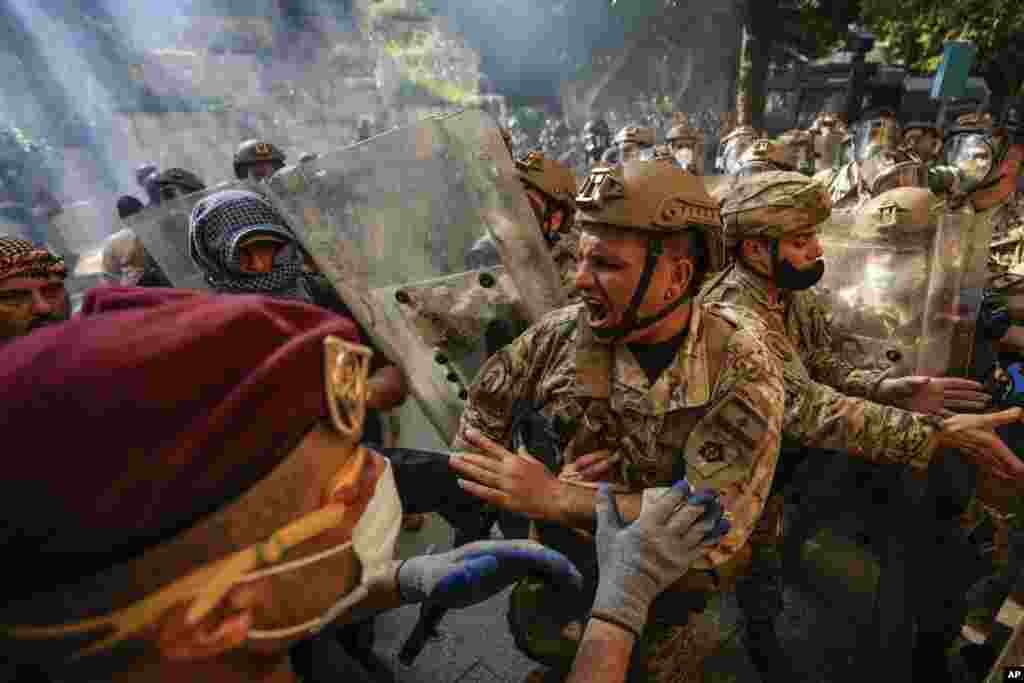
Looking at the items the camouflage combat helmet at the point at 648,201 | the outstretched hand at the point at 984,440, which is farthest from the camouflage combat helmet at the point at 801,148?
the camouflage combat helmet at the point at 648,201

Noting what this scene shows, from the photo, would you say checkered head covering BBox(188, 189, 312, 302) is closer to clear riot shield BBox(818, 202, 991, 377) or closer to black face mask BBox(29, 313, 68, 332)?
black face mask BBox(29, 313, 68, 332)

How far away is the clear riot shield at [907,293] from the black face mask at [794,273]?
0.55m

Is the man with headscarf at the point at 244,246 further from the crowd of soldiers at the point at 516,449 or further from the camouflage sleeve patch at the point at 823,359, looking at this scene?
the camouflage sleeve patch at the point at 823,359

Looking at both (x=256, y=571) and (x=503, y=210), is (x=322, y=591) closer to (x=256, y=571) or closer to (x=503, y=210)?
(x=256, y=571)

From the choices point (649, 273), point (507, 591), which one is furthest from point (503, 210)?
point (507, 591)

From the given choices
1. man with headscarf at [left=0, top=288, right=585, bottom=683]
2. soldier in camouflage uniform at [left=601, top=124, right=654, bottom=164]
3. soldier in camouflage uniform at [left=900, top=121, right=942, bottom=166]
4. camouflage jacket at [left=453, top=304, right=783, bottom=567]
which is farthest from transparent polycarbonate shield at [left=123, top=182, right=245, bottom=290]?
soldier in camouflage uniform at [left=900, top=121, right=942, bottom=166]

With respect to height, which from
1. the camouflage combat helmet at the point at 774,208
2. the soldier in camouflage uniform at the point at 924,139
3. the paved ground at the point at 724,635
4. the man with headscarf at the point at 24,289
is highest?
the man with headscarf at the point at 24,289

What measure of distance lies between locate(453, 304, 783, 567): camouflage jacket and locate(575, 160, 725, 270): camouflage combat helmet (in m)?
0.37

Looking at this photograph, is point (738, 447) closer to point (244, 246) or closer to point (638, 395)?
point (638, 395)

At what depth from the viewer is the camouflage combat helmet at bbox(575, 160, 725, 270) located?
174cm

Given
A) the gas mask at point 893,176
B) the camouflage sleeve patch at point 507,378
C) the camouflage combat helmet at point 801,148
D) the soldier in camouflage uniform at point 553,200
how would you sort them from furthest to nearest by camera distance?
the camouflage combat helmet at point 801,148 < the gas mask at point 893,176 < the soldier in camouflage uniform at point 553,200 < the camouflage sleeve patch at point 507,378

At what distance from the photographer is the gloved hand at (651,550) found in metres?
1.40

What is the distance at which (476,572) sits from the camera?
1431mm

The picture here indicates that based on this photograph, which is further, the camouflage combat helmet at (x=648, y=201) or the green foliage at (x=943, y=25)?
the green foliage at (x=943, y=25)
